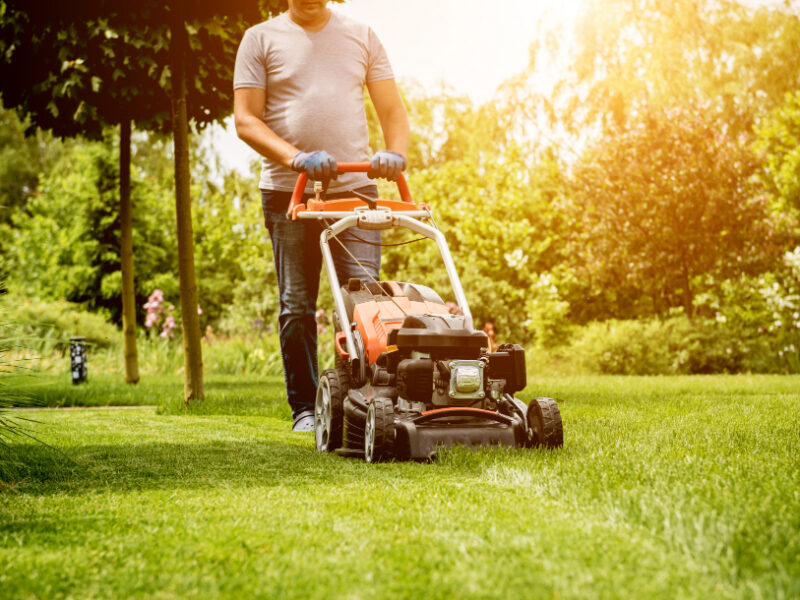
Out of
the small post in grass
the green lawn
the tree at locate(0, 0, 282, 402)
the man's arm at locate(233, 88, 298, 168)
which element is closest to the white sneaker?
the green lawn

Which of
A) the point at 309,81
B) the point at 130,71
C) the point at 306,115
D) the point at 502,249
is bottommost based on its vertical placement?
the point at 306,115

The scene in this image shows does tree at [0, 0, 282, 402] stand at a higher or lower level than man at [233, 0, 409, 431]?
higher

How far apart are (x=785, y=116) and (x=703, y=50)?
2.74 m

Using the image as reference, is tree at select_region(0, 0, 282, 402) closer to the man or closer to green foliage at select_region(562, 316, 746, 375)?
the man

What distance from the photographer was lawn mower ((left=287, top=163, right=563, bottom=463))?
3449mm

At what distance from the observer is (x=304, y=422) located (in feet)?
16.1

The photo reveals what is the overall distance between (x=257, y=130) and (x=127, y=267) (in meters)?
4.91

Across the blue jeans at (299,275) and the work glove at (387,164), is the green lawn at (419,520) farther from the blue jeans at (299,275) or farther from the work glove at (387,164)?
the work glove at (387,164)

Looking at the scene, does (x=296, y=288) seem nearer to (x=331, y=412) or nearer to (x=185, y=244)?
(x=331, y=412)

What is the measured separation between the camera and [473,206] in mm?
17000

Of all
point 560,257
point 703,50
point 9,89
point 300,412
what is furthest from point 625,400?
point 703,50

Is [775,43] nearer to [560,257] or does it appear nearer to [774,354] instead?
[560,257]

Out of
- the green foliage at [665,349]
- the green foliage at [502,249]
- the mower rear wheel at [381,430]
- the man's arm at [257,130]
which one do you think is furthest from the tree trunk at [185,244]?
the green foliage at [502,249]

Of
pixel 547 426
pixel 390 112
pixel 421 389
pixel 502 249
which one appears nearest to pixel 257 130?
pixel 390 112
